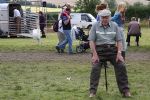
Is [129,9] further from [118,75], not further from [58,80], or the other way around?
[118,75]

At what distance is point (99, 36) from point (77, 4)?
51288mm

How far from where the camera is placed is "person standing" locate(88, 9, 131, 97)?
9.84 metres

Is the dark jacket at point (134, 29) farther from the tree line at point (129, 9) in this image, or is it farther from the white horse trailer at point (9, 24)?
the tree line at point (129, 9)

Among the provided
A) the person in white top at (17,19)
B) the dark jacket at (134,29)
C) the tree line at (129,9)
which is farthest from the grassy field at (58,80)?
the tree line at (129,9)

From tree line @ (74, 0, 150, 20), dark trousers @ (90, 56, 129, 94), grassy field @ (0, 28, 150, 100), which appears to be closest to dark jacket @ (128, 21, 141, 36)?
grassy field @ (0, 28, 150, 100)

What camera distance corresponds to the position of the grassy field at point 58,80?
10203 millimetres

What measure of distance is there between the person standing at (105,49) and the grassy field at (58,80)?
0.28 meters

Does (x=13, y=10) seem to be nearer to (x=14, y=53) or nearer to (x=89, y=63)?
(x=14, y=53)

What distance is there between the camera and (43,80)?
40.6 feet

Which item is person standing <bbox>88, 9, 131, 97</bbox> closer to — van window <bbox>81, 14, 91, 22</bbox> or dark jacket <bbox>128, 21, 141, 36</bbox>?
dark jacket <bbox>128, 21, 141, 36</bbox>

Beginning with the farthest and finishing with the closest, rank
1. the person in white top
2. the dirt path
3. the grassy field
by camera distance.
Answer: the person in white top, the dirt path, the grassy field

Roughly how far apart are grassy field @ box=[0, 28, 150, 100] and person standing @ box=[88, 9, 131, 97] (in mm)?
281

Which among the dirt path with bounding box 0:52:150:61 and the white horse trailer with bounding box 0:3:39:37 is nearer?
the dirt path with bounding box 0:52:150:61

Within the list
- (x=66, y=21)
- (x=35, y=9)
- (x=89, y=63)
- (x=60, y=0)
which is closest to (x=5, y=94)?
(x=89, y=63)
